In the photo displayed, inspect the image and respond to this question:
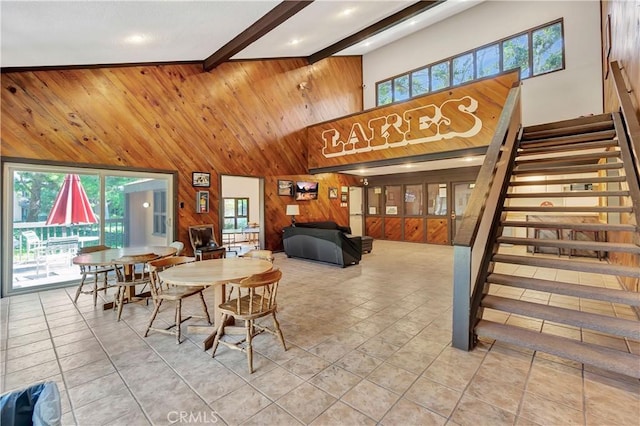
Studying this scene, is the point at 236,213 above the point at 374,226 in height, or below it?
above

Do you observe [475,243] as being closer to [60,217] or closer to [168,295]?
[168,295]

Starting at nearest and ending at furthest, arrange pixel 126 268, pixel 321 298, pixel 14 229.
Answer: pixel 126 268
pixel 321 298
pixel 14 229

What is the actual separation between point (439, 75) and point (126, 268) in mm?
9733

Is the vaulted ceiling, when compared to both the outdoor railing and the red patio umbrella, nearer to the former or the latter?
the red patio umbrella

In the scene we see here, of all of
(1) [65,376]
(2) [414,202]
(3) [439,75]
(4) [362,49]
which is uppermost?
(4) [362,49]

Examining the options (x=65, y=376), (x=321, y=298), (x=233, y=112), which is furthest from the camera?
(x=233, y=112)

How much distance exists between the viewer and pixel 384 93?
10477 mm

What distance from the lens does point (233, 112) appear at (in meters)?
7.23

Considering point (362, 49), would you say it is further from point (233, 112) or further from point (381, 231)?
point (381, 231)

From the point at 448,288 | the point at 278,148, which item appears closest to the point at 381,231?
the point at 278,148

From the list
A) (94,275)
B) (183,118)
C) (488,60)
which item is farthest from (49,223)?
(488,60)

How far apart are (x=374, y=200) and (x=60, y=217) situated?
8998 mm

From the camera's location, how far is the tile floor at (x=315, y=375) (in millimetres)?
1852

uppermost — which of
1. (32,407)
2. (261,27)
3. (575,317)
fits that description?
(261,27)
